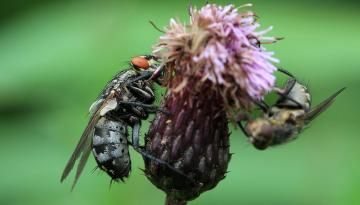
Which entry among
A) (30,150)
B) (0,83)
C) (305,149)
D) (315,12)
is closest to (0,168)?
(30,150)

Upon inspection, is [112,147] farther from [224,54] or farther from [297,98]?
[297,98]

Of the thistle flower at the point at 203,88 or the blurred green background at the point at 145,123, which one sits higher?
the thistle flower at the point at 203,88

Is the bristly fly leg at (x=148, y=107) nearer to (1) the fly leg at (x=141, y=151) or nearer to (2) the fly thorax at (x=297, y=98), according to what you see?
(1) the fly leg at (x=141, y=151)

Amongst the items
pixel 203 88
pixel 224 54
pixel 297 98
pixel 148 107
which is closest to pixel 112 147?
pixel 148 107

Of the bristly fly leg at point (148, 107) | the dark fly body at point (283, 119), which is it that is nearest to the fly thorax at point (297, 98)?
the dark fly body at point (283, 119)

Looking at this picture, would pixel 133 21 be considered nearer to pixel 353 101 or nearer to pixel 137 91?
pixel 353 101

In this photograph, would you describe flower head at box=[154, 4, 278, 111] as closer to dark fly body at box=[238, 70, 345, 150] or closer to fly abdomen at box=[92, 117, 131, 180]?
dark fly body at box=[238, 70, 345, 150]

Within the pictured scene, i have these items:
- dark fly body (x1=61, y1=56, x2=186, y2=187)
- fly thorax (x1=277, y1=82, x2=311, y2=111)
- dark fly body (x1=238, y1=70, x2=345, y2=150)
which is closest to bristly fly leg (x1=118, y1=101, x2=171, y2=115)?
dark fly body (x1=61, y1=56, x2=186, y2=187)

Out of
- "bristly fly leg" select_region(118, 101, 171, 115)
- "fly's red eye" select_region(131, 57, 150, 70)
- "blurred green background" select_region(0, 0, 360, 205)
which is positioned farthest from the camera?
"blurred green background" select_region(0, 0, 360, 205)
